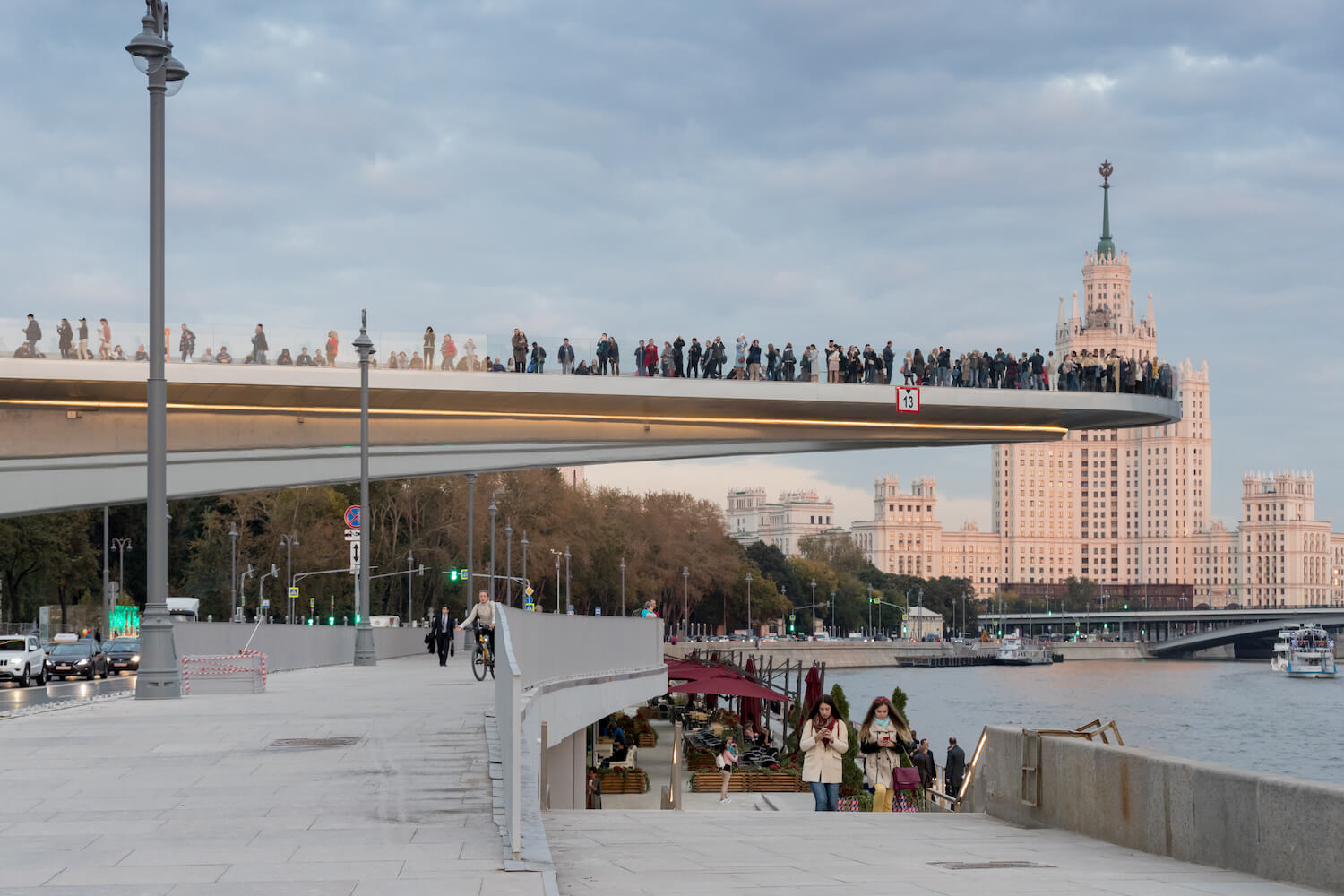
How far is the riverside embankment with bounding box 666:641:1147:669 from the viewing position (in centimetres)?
13425

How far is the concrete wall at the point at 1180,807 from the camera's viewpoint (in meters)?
8.80

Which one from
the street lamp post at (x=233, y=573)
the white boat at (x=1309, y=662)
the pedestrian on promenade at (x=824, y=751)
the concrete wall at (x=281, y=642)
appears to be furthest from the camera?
the white boat at (x=1309, y=662)

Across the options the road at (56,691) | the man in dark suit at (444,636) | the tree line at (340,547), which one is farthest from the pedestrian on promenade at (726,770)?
the tree line at (340,547)

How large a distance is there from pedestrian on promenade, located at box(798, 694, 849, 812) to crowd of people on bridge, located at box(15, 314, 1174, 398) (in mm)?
32835

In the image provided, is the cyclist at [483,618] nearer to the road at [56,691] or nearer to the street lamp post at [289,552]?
the road at [56,691]

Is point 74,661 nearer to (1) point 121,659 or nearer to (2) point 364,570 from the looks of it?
(1) point 121,659

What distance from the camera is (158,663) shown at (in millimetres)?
21266

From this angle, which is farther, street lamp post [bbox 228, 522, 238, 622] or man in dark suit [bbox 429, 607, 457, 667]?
street lamp post [bbox 228, 522, 238, 622]

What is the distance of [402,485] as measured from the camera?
93.1 m

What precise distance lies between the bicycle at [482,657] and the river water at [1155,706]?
19.2m

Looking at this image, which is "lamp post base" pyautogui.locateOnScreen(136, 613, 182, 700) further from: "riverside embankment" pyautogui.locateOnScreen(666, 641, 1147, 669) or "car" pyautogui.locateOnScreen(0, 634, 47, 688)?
"riverside embankment" pyautogui.locateOnScreen(666, 641, 1147, 669)

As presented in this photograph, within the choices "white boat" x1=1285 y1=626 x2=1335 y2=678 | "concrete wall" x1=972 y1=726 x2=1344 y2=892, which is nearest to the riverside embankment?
"white boat" x1=1285 y1=626 x2=1335 y2=678

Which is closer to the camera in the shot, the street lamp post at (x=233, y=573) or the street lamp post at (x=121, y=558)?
the street lamp post at (x=233, y=573)

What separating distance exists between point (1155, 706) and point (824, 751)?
85.0m
